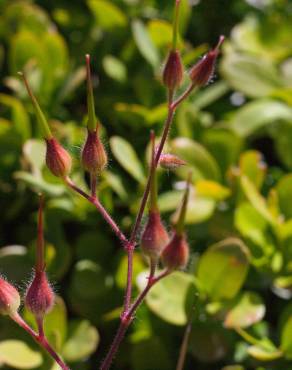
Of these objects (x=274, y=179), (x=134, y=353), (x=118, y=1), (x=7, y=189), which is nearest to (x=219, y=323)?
(x=134, y=353)

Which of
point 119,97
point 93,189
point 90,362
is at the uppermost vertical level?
point 93,189

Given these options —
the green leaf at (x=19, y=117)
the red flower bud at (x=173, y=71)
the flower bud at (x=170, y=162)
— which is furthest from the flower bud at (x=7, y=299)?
the green leaf at (x=19, y=117)

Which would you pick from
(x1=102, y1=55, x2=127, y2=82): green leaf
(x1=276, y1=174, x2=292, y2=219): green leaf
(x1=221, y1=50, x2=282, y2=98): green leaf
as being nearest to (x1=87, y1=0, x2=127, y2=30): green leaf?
(x1=102, y1=55, x2=127, y2=82): green leaf

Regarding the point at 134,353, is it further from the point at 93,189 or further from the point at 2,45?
the point at 2,45

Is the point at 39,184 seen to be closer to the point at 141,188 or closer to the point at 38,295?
the point at 141,188

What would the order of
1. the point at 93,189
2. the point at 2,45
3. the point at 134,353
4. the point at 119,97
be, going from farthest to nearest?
the point at 2,45, the point at 119,97, the point at 134,353, the point at 93,189

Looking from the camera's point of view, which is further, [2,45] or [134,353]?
[2,45]

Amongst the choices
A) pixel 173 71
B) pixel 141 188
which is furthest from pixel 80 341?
pixel 173 71
